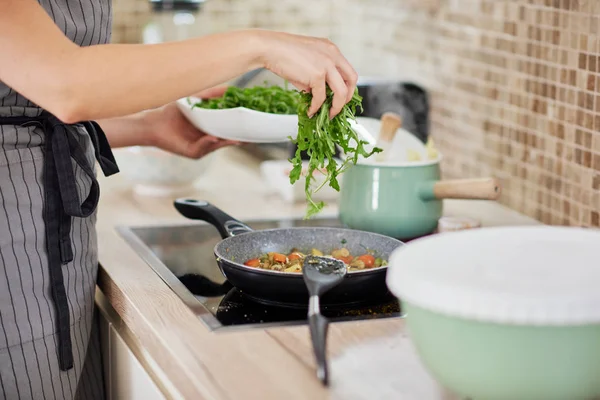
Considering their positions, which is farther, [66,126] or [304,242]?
[304,242]

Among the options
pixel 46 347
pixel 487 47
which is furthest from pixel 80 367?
pixel 487 47

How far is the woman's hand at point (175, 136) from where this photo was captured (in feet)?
6.06

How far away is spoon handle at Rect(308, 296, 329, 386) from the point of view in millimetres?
1041

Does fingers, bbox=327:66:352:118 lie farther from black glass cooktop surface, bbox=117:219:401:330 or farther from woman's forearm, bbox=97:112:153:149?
woman's forearm, bbox=97:112:153:149

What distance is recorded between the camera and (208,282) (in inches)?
59.1

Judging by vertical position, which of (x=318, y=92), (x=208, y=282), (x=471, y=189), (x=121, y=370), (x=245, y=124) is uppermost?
(x=318, y=92)

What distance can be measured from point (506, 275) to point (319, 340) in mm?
235

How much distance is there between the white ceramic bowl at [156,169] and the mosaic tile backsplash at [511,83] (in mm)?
650

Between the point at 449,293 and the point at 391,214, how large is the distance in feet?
2.65

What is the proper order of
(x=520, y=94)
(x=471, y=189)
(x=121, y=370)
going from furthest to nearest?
(x=520, y=94)
(x=471, y=189)
(x=121, y=370)

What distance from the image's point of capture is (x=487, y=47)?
2.13m

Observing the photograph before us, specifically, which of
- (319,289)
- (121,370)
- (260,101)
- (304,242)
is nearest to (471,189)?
(304,242)

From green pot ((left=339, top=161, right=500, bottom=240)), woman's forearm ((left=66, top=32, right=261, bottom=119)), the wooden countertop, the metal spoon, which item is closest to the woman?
woman's forearm ((left=66, top=32, right=261, bottom=119))

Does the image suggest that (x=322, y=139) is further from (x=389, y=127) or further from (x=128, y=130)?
(x=128, y=130)
